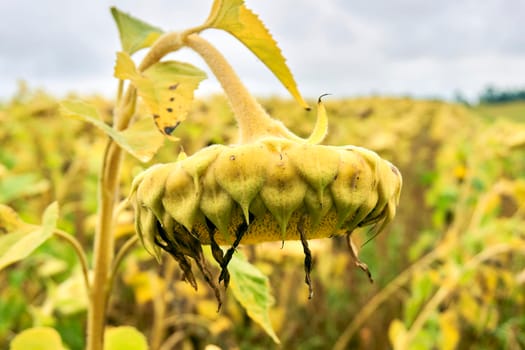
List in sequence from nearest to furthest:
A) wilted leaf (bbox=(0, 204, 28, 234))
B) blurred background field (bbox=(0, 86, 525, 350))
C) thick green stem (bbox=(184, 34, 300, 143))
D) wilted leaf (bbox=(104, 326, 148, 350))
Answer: thick green stem (bbox=(184, 34, 300, 143)), wilted leaf (bbox=(0, 204, 28, 234)), wilted leaf (bbox=(104, 326, 148, 350)), blurred background field (bbox=(0, 86, 525, 350))

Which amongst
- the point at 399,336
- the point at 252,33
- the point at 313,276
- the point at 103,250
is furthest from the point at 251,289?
the point at 313,276

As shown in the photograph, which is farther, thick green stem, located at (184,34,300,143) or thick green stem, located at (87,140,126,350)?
thick green stem, located at (87,140,126,350)

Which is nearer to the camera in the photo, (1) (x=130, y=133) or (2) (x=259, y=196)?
(2) (x=259, y=196)

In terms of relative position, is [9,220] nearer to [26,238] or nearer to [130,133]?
[26,238]

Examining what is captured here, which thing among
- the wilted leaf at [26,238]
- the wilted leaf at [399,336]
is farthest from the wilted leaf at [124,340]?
the wilted leaf at [399,336]

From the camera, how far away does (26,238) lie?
602 millimetres

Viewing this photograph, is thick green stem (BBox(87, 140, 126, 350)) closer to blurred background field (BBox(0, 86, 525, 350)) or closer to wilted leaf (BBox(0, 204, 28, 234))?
wilted leaf (BBox(0, 204, 28, 234))

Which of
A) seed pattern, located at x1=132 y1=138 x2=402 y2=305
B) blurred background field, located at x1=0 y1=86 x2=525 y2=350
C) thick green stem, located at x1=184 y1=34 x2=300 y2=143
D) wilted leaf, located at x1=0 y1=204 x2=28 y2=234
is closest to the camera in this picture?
seed pattern, located at x1=132 y1=138 x2=402 y2=305

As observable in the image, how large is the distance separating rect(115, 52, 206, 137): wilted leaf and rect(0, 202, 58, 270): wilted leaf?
0.14m

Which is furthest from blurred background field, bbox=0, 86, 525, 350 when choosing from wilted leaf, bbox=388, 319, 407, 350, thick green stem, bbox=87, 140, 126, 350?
thick green stem, bbox=87, 140, 126, 350

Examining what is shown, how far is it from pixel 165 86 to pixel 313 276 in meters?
2.27

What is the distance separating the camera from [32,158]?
2.88 m

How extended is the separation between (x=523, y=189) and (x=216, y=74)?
6.30 ft

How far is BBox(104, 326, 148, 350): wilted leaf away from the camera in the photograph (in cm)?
76
